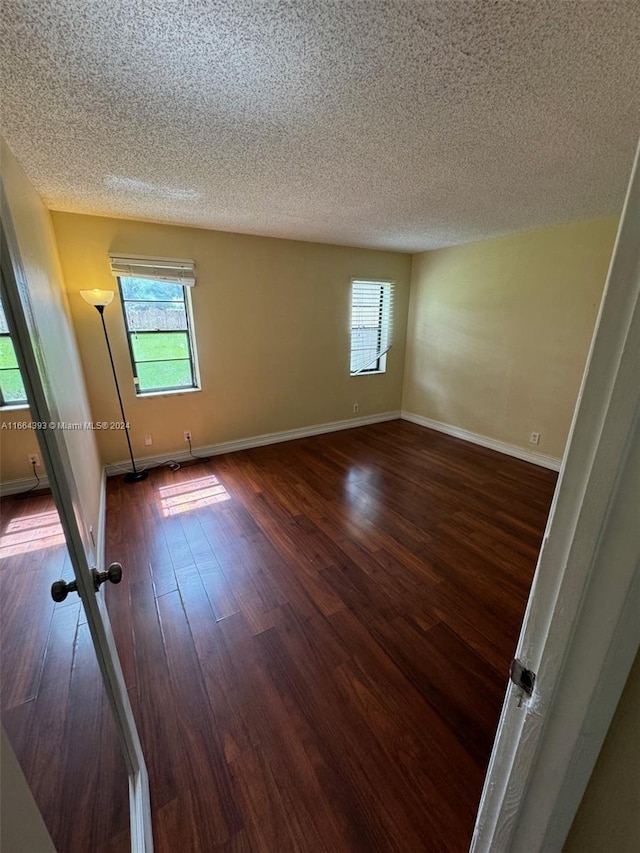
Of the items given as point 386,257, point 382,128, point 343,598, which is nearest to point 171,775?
point 343,598

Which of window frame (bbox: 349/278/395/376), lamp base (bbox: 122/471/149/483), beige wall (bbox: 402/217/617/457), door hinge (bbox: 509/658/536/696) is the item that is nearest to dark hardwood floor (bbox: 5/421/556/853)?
lamp base (bbox: 122/471/149/483)

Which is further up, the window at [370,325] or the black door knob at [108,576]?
the window at [370,325]

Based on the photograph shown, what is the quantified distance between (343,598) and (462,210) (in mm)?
3058

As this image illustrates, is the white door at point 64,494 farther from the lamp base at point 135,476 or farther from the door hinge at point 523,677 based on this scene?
the lamp base at point 135,476

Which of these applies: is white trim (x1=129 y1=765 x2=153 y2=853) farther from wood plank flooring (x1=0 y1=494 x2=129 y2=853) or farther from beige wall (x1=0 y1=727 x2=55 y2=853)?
beige wall (x1=0 y1=727 x2=55 y2=853)

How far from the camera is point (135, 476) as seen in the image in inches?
131

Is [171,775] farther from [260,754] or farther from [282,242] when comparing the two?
[282,242]

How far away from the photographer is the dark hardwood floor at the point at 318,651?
110cm

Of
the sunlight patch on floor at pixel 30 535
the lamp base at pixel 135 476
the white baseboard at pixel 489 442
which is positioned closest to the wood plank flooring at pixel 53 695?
the sunlight patch on floor at pixel 30 535

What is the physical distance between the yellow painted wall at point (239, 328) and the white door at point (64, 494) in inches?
105

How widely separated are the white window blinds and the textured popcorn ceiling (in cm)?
62

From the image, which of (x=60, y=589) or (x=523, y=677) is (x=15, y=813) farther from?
(x=523, y=677)

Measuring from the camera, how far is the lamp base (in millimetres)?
3301

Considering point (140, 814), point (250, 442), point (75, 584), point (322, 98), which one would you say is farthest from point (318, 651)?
point (250, 442)
